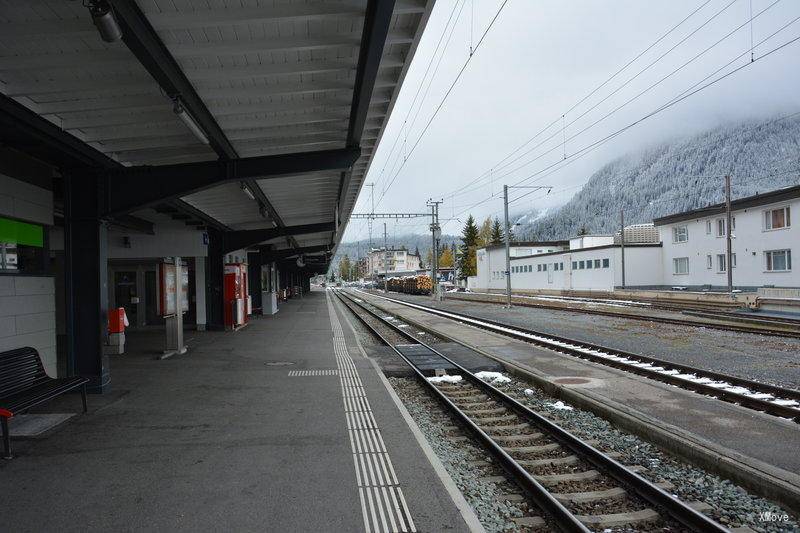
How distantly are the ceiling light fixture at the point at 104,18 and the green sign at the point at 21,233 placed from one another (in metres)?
4.26

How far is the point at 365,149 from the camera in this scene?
10891mm

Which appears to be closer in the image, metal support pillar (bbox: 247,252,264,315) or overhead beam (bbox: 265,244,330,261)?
metal support pillar (bbox: 247,252,264,315)

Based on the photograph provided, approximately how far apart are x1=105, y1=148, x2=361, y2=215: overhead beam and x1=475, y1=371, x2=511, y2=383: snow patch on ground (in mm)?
4736

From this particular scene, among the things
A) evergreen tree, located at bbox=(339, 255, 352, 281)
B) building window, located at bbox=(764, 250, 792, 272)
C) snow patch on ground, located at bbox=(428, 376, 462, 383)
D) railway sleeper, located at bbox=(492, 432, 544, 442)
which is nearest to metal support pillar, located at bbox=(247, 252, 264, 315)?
snow patch on ground, located at bbox=(428, 376, 462, 383)

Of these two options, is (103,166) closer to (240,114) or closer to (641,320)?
(240,114)

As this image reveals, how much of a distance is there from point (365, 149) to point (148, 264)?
11563mm

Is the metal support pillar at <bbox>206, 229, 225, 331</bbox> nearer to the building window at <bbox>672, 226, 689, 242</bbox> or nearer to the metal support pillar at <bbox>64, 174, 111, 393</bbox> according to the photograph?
the metal support pillar at <bbox>64, 174, 111, 393</bbox>

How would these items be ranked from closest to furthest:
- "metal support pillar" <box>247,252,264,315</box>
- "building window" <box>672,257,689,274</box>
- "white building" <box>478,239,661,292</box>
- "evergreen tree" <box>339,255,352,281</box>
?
"metal support pillar" <box>247,252,264,315</box> → "building window" <box>672,257,689,274</box> → "white building" <box>478,239,661,292</box> → "evergreen tree" <box>339,255,352,281</box>

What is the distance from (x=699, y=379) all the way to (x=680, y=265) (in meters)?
37.4

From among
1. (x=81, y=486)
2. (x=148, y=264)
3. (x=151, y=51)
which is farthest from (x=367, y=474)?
(x=148, y=264)

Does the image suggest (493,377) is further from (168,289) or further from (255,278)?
(255,278)

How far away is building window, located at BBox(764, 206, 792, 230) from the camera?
31344 mm

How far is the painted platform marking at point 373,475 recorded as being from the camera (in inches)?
154

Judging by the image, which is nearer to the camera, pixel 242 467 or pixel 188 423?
pixel 242 467
